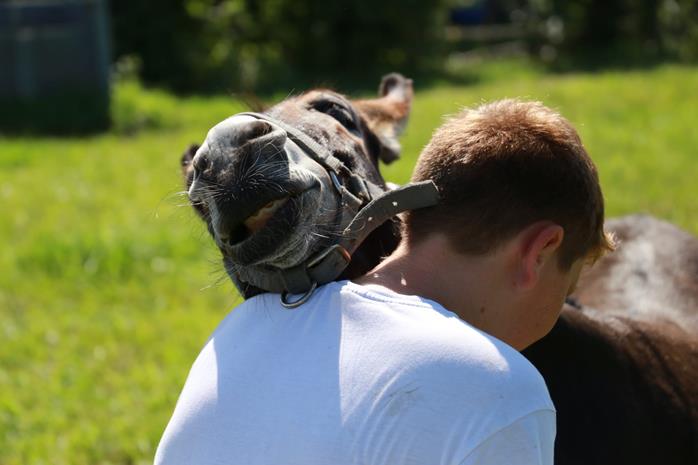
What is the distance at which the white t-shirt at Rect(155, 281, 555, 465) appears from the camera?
5.04ft

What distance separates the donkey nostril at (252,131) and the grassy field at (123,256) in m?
0.34

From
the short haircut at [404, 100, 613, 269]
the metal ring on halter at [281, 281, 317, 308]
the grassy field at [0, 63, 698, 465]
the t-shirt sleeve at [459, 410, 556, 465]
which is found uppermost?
the short haircut at [404, 100, 613, 269]

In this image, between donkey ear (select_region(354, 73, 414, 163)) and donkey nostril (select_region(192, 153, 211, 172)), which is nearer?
donkey nostril (select_region(192, 153, 211, 172))

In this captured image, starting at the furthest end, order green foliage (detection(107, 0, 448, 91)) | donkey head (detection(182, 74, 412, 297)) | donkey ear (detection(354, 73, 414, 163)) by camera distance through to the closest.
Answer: green foliage (detection(107, 0, 448, 91)) → donkey ear (detection(354, 73, 414, 163)) → donkey head (detection(182, 74, 412, 297))

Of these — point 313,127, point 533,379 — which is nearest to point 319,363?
point 533,379

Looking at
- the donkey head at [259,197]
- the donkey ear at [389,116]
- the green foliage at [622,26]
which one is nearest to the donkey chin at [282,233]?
the donkey head at [259,197]

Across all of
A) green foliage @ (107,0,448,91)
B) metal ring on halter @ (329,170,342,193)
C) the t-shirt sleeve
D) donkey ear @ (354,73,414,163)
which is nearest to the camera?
the t-shirt sleeve

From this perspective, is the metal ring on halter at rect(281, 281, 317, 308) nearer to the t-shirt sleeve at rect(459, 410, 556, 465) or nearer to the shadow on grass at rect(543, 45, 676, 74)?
the t-shirt sleeve at rect(459, 410, 556, 465)

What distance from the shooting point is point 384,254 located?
6.91 feet

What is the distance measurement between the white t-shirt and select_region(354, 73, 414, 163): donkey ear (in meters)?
0.93

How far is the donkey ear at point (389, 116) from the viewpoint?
103 inches

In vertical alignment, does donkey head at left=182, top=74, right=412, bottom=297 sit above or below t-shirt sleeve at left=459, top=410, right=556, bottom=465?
above

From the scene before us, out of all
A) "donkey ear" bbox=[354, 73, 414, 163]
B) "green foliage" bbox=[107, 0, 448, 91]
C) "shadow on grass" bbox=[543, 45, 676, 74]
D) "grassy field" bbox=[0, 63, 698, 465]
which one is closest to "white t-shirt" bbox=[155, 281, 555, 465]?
"grassy field" bbox=[0, 63, 698, 465]

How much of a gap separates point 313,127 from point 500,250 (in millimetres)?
586
